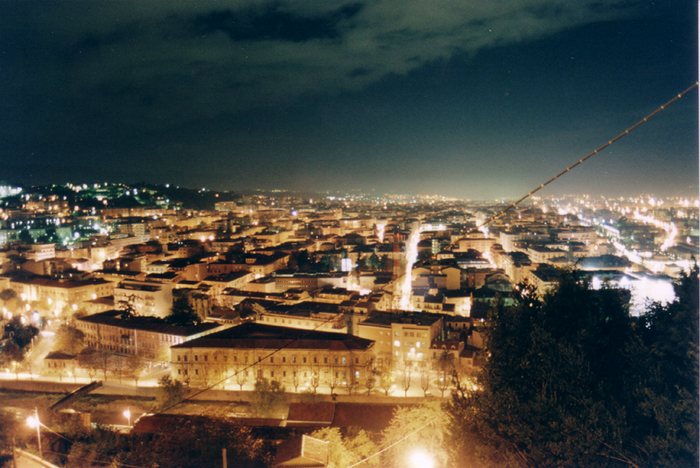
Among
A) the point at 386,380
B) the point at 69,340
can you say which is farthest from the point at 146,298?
the point at 386,380

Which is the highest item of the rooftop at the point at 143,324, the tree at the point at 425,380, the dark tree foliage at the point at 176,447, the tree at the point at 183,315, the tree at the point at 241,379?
the dark tree foliage at the point at 176,447

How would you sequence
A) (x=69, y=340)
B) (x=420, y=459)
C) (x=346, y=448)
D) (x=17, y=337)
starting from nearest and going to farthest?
(x=420, y=459)
(x=346, y=448)
(x=69, y=340)
(x=17, y=337)

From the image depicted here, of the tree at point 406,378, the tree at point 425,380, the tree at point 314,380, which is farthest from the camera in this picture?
the tree at point 314,380

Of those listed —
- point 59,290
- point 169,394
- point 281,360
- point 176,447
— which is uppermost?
point 59,290

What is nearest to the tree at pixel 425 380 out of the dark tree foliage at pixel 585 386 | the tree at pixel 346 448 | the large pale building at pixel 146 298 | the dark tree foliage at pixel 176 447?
the tree at pixel 346 448

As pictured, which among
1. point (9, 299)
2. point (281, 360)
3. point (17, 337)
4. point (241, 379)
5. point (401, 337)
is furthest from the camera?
point (9, 299)

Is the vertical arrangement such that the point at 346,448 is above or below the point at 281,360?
above

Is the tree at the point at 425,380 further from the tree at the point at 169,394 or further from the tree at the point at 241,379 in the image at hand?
the tree at the point at 169,394

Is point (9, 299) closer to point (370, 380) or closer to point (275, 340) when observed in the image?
point (275, 340)
